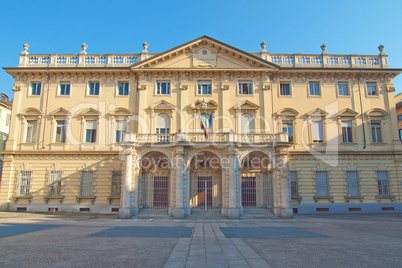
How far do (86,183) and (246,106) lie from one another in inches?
639

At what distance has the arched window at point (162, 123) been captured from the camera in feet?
86.9

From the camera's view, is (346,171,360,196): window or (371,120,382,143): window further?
(371,120,382,143): window

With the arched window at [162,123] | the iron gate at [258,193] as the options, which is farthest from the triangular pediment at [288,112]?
the arched window at [162,123]

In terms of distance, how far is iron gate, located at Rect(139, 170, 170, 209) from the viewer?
23453 millimetres

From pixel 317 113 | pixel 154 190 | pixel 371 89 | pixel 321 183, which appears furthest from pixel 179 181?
pixel 371 89

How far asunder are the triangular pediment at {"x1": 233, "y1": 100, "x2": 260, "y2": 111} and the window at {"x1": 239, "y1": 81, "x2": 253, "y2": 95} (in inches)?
45.4

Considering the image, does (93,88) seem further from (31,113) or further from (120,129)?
(31,113)

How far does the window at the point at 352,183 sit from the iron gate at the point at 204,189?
39.0ft

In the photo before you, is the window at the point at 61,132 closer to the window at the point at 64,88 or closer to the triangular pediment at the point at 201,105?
the window at the point at 64,88

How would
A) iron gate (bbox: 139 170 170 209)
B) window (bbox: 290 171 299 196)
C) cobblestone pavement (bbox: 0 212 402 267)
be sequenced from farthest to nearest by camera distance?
window (bbox: 290 171 299 196)
iron gate (bbox: 139 170 170 209)
cobblestone pavement (bbox: 0 212 402 267)

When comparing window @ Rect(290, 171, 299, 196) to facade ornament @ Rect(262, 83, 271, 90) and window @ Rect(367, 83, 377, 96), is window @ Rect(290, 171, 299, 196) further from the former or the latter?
window @ Rect(367, 83, 377, 96)

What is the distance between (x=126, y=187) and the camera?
21812mm

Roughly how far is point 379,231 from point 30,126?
2910 cm

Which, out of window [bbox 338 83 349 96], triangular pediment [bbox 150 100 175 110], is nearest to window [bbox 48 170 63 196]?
triangular pediment [bbox 150 100 175 110]
